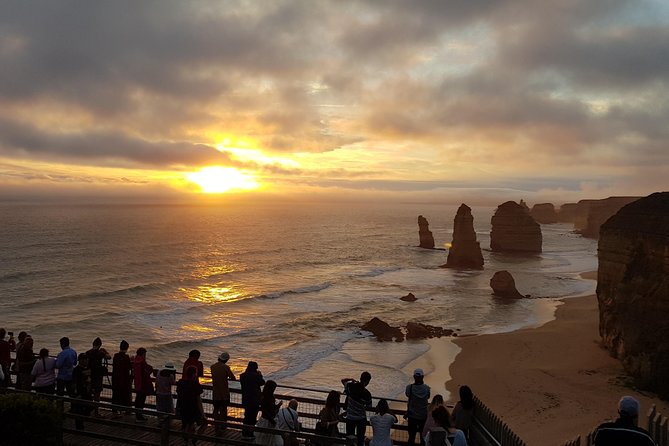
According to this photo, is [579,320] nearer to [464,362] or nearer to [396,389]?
[464,362]

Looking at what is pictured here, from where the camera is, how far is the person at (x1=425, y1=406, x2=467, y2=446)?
289 inches

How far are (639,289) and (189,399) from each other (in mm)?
26544

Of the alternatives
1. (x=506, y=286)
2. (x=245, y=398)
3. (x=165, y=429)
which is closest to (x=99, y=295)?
(x=506, y=286)

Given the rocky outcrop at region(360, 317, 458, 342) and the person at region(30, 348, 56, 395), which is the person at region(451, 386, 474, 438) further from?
the rocky outcrop at region(360, 317, 458, 342)

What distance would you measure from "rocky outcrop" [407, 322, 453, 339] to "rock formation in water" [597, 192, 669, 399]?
1104 centimetres

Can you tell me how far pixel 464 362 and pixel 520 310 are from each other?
1959 cm

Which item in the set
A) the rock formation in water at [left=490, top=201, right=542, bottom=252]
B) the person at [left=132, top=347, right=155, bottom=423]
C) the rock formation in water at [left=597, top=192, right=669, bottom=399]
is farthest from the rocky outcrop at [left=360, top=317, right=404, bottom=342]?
the rock formation in water at [left=490, top=201, right=542, bottom=252]

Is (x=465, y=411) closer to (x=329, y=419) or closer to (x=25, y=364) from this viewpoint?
(x=329, y=419)

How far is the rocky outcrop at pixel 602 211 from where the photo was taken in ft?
438

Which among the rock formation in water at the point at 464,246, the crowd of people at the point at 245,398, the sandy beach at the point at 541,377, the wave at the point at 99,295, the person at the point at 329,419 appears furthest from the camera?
the rock formation in water at the point at 464,246

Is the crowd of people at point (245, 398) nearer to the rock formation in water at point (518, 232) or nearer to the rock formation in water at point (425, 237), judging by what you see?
the rock formation in water at point (518, 232)

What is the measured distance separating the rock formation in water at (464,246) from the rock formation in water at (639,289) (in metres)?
47.6

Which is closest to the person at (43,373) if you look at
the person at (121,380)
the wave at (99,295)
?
the person at (121,380)

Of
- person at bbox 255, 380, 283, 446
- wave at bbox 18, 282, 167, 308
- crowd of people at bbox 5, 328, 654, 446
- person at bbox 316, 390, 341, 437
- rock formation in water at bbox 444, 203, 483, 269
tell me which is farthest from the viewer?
rock formation in water at bbox 444, 203, 483, 269
